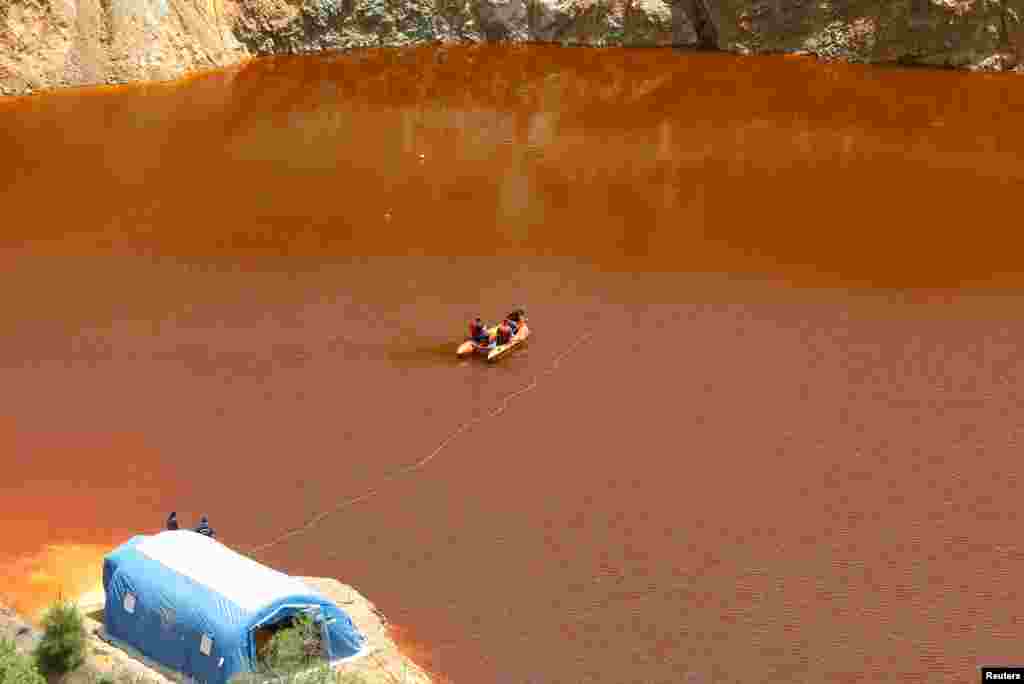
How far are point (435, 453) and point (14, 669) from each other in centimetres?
1065

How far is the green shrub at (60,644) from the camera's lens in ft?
64.8

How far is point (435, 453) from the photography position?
27609 millimetres

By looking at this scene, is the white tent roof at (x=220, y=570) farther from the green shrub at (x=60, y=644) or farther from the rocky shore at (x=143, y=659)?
the green shrub at (x=60, y=644)

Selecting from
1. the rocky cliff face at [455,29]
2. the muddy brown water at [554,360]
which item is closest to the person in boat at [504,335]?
the muddy brown water at [554,360]

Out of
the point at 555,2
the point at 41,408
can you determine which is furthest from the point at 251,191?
the point at 555,2

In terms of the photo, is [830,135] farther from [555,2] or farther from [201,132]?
[201,132]

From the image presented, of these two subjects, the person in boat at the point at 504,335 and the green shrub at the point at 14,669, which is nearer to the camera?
the green shrub at the point at 14,669

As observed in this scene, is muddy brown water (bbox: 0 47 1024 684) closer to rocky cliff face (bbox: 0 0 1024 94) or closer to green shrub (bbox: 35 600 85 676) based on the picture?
rocky cliff face (bbox: 0 0 1024 94)

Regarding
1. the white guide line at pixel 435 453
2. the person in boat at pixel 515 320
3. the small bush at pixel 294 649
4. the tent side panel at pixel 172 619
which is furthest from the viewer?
the person in boat at pixel 515 320

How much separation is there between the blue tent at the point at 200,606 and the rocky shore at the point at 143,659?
233 mm

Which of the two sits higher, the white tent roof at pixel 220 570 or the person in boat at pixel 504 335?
the person in boat at pixel 504 335

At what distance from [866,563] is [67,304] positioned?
18.0 meters

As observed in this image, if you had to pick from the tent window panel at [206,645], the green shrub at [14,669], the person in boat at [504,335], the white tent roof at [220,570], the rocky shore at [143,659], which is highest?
the person in boat at [504,335]

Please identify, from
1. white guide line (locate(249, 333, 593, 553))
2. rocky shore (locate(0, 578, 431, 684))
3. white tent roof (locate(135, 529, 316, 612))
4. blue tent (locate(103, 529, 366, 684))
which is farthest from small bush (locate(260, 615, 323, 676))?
white guide line (locate(249, 333, 593, 553))
